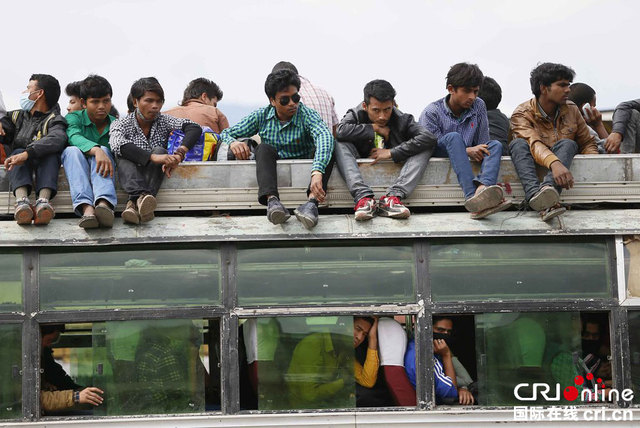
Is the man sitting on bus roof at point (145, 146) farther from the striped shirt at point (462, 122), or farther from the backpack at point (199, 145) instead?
the striped shirt at point (462, 122)

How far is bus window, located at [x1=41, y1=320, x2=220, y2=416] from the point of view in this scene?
6566 millimetres

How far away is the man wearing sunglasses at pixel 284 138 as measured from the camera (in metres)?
6.70

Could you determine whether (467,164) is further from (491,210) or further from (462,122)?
(462,122)

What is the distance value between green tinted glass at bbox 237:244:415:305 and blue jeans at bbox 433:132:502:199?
0.69 meters

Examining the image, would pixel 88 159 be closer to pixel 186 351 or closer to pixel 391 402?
pixel 186 351

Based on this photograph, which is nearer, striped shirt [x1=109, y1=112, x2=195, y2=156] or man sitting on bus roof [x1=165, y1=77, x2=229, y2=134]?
striped shirt [x1=109, y1=112, x2=195, y2=156]

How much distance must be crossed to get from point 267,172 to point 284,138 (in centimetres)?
61

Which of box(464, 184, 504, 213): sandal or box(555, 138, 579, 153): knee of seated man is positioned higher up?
box(555, 138, 579, 153): knee of seated man

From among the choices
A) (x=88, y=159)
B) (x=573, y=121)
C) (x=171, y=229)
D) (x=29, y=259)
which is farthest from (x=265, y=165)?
(x=573, y=121)

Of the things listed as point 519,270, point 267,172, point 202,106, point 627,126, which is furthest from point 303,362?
point 627,126

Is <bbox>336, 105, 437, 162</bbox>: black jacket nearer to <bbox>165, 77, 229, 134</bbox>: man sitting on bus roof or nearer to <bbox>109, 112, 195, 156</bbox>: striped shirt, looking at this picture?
<bbox>109, 112, 195, 156</bbox>: striped shirt

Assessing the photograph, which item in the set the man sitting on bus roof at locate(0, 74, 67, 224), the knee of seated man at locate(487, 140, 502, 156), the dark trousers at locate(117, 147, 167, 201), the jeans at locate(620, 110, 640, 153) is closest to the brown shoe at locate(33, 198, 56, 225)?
the man sitting on bus roof at locate(0, 74, 67, 224)

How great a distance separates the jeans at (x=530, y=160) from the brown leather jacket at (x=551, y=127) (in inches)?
5.5

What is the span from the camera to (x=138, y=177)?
6.75 m
